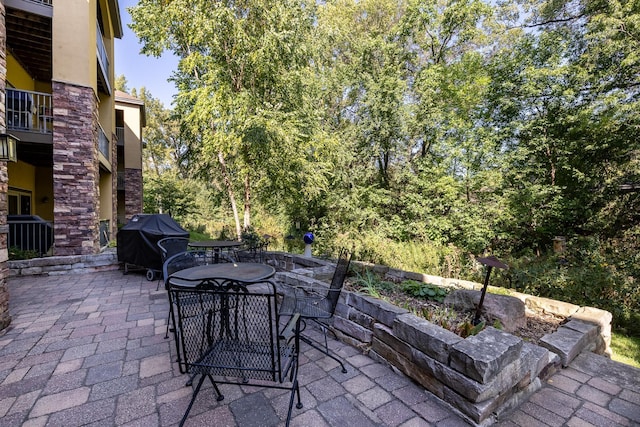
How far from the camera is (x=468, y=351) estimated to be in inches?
68.9

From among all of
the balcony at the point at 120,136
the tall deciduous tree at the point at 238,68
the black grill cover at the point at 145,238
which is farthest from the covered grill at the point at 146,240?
the balcony at the point at 120,136

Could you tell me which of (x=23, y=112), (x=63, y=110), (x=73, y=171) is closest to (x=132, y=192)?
(x=23, y=112)

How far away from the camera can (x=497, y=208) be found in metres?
7.23

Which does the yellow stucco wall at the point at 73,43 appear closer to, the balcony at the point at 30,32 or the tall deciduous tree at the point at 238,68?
the balcony at the point at 30,32

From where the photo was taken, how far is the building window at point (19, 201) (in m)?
7.20

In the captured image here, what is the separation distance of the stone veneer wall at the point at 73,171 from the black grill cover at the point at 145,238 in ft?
4.52

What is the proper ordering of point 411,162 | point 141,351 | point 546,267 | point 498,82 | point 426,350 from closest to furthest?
point 426,350
point 141,351
point 546,267
point 498,82
point 411,162

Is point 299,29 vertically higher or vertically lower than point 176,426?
higher

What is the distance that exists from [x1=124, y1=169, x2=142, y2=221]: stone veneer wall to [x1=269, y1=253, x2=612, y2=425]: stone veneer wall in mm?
11860

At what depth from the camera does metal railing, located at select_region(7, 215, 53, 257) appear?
5668 millimetres

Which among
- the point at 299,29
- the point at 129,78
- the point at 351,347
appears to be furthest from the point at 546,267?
the point at 129,78

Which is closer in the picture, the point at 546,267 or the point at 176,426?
the point at 176,426

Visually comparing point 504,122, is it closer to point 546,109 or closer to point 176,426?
point 546,109

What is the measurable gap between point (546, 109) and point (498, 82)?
1470 mm
